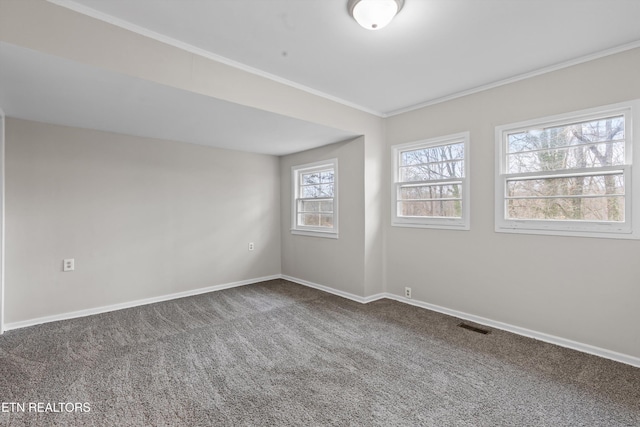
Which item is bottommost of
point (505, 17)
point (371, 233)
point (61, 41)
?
point (371, 233)

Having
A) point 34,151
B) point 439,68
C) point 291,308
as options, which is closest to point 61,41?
point 34,151

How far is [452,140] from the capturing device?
3473 mm

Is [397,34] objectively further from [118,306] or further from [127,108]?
[118,306]

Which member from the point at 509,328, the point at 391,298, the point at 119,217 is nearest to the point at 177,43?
the point at 119,217

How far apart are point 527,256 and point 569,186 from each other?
0.73m

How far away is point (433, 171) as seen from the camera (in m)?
3.69

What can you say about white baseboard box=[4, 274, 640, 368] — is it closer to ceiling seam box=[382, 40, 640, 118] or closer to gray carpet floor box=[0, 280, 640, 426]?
gray carpet floor box=[0, 280, 640, 426]

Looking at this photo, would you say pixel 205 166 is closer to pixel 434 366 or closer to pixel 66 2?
pixel 66 2

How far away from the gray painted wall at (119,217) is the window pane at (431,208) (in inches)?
94.2

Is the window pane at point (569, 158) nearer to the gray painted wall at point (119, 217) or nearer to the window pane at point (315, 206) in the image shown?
the window pane at point (315, 206)

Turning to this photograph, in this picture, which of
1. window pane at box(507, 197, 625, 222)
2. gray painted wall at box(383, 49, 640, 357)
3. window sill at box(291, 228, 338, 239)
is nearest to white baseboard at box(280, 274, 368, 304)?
gray painted wall at box(383, 49, 640, 357)

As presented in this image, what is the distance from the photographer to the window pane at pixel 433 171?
11.4ft

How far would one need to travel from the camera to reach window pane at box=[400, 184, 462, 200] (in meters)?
3.50

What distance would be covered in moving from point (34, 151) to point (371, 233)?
390 centimetres
